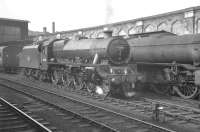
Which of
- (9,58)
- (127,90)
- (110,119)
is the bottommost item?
(110,119)

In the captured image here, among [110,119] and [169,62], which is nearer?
[110,119]

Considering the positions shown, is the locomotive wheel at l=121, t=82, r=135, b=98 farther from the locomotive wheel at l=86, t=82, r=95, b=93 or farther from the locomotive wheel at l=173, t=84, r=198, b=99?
the locomotive wheel at l=173, t=84, r=198, b=99

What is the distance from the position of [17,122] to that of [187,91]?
8.06m

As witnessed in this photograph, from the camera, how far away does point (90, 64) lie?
497 inches

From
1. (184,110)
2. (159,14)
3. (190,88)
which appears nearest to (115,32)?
(159,14)

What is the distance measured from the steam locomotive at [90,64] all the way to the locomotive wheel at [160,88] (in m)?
2.29

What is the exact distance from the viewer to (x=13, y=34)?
148 feet

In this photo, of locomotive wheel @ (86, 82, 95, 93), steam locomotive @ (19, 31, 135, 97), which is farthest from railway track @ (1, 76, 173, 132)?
locomotive wheel @ (86, 82, 95, 93)

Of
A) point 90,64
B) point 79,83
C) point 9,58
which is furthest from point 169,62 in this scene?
point 9,58

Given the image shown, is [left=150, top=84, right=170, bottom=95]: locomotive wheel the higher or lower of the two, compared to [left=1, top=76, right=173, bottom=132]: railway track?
higher

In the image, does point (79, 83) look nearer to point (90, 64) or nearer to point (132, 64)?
point (90, 64)

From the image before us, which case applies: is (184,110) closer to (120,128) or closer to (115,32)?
(120,128)

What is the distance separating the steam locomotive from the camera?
12.1 m

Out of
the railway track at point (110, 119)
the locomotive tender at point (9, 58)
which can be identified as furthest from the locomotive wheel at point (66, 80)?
the locomotive tender at point (9, 58)
